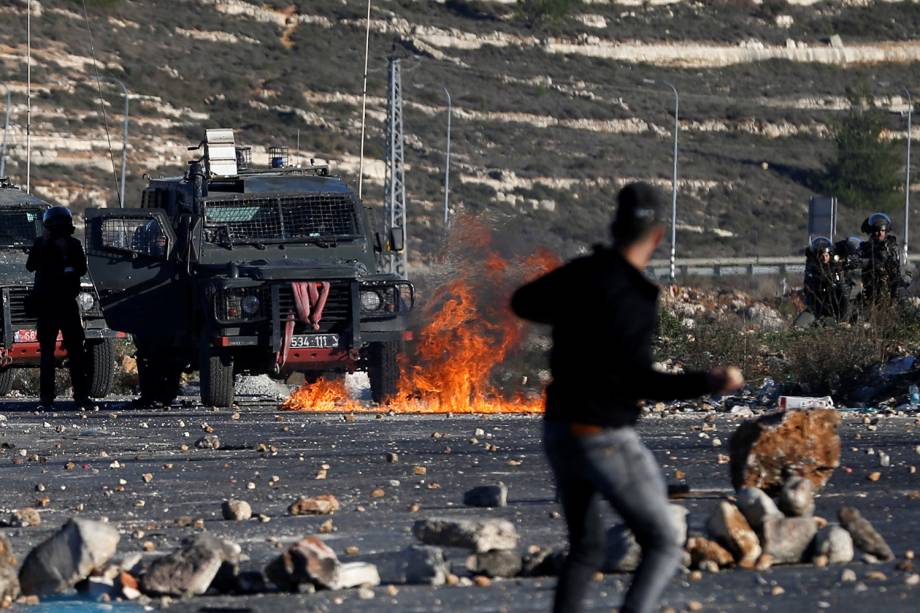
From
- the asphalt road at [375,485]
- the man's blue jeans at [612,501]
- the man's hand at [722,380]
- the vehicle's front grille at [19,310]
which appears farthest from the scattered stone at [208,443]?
the man's hand at [722,380]

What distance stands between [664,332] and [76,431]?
37.5ft

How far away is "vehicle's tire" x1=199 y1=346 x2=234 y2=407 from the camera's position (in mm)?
20031

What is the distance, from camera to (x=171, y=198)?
2156 cm

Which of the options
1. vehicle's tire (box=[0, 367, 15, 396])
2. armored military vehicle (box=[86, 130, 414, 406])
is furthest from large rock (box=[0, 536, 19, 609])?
vehicle's tire (box=[0, 367, 15, 396])

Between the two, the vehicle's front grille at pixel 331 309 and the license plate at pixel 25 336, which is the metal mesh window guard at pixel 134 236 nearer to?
the vehicle's front grille at pixel 331 309

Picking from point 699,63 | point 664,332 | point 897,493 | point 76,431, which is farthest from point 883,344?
point 699,63

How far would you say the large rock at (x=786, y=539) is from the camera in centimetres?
856

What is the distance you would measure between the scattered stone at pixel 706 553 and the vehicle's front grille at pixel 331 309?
1155 centimetres

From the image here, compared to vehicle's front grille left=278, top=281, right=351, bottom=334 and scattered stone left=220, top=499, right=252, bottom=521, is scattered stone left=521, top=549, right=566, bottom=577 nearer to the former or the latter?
scattered stone left=220, top=499, right=252, bottom=521

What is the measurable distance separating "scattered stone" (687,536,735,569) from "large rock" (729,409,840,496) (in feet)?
6.64

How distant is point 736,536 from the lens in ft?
27.9

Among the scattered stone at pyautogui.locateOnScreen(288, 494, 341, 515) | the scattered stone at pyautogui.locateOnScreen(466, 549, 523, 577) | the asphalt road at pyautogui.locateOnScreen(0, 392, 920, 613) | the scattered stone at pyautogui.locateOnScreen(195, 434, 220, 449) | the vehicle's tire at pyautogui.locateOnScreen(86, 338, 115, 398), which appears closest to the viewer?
the asphalt road at pyautogui.locateOnScreen(0, 392, 920, 613)

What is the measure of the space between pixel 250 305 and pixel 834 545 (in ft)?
38.9

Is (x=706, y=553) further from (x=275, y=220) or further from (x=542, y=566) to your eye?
(x=275, y=220)
